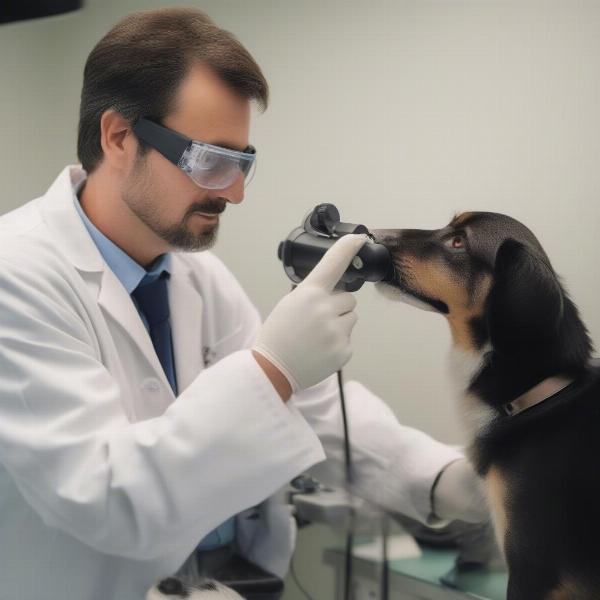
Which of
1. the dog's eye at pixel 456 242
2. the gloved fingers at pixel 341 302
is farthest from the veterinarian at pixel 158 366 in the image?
the dog's eye at pixel 456 242

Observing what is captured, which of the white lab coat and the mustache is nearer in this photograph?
the white lab coat

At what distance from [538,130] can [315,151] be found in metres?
0.38

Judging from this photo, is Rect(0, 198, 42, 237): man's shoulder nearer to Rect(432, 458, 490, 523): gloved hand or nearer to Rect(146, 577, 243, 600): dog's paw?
Rect(146, 577, 243, 600): dog's paw

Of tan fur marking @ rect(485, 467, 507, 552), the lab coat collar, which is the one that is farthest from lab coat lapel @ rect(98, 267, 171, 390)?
tan fur marking @ rect(485, 467, 507, 552)

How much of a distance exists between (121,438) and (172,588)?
226 millimetres

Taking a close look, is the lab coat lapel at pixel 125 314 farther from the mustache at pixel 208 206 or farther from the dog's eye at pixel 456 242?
the dog's eye at pixel 456 242

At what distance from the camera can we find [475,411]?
877 mm

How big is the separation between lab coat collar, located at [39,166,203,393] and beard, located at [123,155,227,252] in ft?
0.29

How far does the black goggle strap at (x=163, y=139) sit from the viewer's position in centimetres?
104

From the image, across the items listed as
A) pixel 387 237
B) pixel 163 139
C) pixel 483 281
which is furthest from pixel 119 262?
pixel 483 281

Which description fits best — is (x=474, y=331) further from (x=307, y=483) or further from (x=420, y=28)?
(x=307, y=483)

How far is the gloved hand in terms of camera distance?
0.98 m

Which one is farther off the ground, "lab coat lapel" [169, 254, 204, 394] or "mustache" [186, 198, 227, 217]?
"mustache" [186, 198, 227, 217]

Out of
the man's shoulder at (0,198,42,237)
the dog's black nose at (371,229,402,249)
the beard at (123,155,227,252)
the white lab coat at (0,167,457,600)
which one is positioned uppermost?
the dog's black nose at (371,229,402,249)
